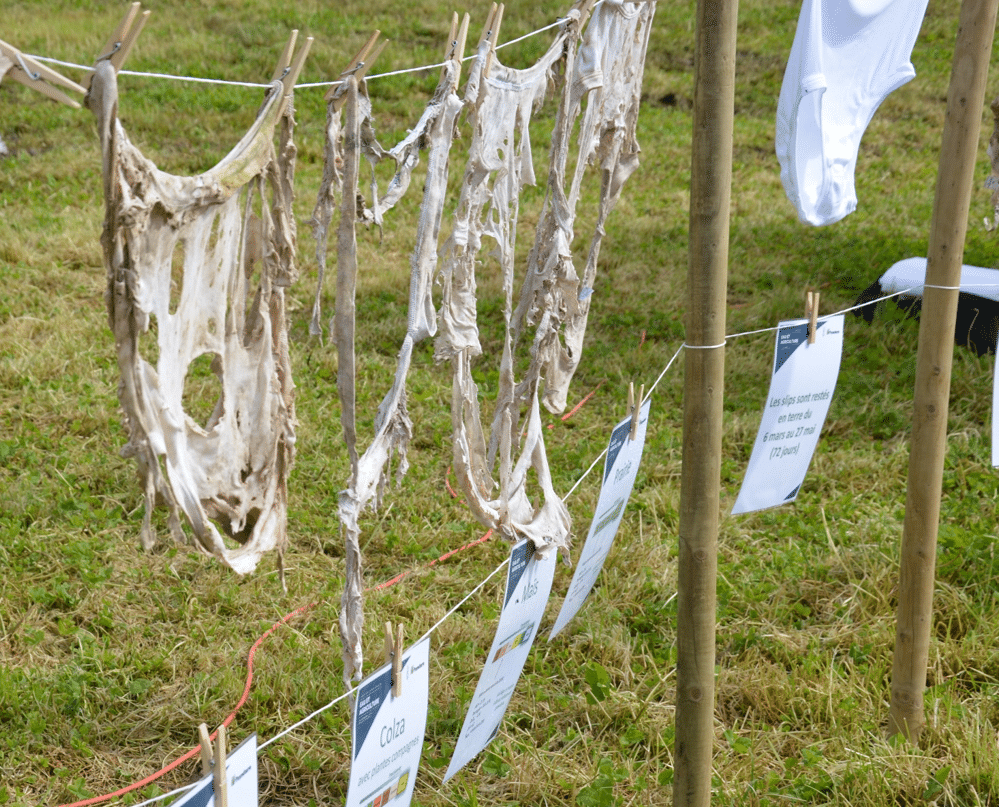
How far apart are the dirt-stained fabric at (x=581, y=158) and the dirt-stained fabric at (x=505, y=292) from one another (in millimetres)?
69

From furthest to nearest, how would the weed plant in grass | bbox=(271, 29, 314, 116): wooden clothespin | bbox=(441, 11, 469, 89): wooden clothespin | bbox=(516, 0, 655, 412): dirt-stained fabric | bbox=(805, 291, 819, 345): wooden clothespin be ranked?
the weed plant in grass, bbox=(805, 291, 819, 345): wooden clothespin, bbox=(516, 0, 655, 412): dirt-stained fabric, bbox=(441, 11, 469, 89): wooden clothespin, bbox=(271, 29, 314, 116): wooden clothespin

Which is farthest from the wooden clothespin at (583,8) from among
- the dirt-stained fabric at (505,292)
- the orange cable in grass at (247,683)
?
the orange cable in grass at (247,683)

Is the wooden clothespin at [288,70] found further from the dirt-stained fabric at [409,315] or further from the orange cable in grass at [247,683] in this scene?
the orange cable in grass at [247,683]

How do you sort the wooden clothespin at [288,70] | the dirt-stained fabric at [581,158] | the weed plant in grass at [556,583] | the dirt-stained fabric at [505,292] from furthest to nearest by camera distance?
the weed plant in grass at [556,583] → the dirt-stained fabric at [581,158] → the dirt-stained fabric at [505,292] → the wooden clothespin at [288,70]

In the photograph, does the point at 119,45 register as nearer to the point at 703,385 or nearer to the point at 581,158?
the point at 703,385

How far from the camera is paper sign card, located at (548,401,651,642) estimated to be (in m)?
1.95

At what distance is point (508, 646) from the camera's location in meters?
1.87

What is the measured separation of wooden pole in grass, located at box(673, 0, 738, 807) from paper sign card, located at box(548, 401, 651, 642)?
12.9 inches

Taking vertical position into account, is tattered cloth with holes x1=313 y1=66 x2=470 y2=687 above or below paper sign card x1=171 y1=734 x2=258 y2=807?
above

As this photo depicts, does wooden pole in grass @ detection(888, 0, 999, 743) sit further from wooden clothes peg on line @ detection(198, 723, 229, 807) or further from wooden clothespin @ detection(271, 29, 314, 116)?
wooden clothes peg on line @ detection(198, 723, 229, 807)

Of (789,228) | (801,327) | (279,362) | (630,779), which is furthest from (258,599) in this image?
(789,228)

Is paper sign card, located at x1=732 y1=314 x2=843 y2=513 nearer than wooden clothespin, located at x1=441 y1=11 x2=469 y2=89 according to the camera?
No

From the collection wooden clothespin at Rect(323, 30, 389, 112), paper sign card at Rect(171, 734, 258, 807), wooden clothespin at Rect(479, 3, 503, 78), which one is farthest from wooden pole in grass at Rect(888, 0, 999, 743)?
paper sign card at Rect(171, 734, 258, 807)

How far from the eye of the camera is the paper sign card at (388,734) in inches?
55.6
